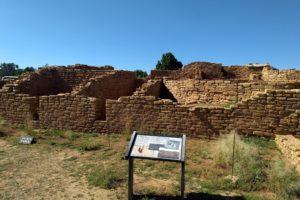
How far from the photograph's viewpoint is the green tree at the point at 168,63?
143 ft

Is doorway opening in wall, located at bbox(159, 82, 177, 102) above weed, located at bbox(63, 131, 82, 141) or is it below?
above

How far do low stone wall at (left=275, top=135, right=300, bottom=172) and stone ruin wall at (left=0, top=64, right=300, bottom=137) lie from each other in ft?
1.60

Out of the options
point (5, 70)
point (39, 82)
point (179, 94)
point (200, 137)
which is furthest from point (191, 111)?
point (5, 70)

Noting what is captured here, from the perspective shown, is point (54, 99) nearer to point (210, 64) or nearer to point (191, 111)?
point (191, 111)

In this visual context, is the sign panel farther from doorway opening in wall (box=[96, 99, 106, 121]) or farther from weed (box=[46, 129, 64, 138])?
weed (box=[46, 129, 64, 138])

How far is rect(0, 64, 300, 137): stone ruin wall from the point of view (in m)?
9.35

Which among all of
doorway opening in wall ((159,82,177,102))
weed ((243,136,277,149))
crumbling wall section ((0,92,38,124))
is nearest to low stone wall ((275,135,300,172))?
weed ((243,136,277,149))

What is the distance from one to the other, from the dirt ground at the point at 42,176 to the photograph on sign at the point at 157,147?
1068mm

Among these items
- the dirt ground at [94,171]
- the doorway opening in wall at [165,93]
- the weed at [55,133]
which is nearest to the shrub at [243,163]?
the dirt ground at [94,171]

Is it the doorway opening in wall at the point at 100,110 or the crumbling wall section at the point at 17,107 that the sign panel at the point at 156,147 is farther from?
the crumbling wall section at the point at 17,107

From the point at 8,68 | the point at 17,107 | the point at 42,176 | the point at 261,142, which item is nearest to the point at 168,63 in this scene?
the point at 17,107

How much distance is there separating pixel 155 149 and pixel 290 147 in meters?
3.92

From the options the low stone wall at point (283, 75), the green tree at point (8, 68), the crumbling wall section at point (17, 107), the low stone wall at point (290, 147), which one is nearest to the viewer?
the low stone wall at point (290, 147)

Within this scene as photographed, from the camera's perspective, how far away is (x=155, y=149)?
568 cm
